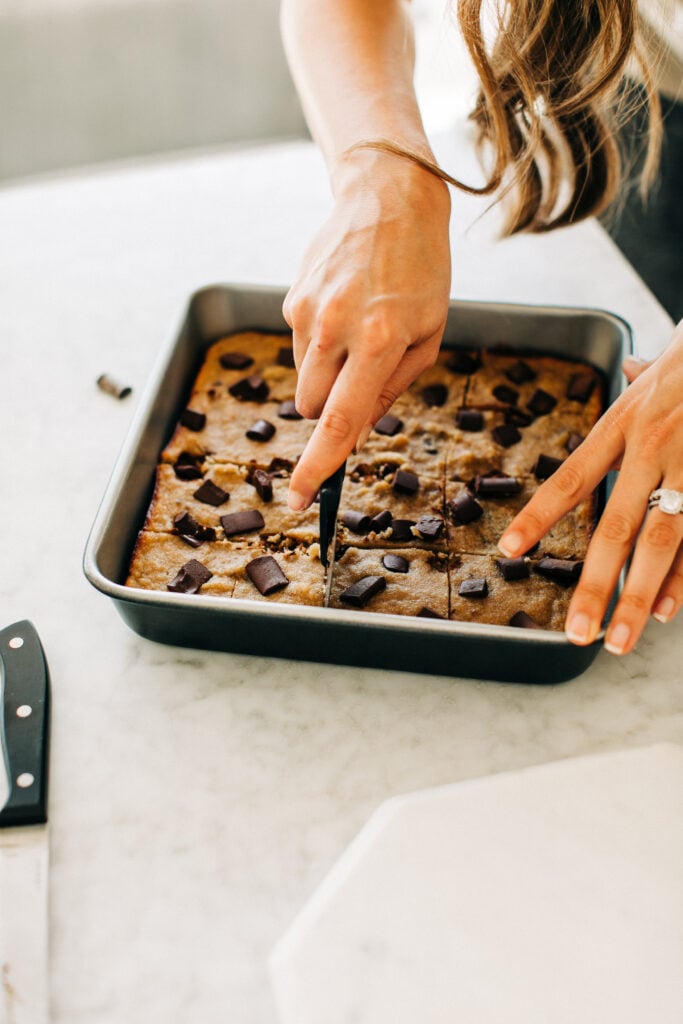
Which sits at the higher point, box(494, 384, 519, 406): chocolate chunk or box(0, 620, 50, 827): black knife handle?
box(494, 384, 519, 406): chocolate chunk

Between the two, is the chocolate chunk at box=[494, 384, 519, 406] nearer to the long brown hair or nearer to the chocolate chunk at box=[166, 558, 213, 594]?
the long brown hair

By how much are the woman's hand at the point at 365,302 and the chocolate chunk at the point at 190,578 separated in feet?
0.77

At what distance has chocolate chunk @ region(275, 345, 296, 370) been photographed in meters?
1.78

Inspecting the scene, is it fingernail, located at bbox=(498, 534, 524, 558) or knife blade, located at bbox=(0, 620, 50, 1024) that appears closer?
knife blade, located at bbox=(0, 620, 50, 1024)

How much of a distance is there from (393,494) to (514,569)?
0.89 ft

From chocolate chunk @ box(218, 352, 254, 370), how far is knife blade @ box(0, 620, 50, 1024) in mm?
668

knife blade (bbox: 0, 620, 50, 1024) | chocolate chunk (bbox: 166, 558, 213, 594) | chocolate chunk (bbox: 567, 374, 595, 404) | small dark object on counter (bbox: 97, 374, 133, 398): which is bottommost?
knife blade (bbox: 0, 620, 50, 1024)

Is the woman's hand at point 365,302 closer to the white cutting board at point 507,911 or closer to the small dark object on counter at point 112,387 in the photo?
the white cutting board at point 507,911

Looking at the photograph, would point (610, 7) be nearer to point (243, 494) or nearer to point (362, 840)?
point (243, 494)

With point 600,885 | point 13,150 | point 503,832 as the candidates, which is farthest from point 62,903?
point 13,150

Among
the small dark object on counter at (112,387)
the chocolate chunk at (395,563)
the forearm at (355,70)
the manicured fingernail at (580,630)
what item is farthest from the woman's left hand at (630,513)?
the small dark object on counter at (112,387)

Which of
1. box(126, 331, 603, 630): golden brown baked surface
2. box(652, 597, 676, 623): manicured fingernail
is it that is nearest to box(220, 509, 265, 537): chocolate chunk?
Answer: box(126, 331, 603, 630): golden brown baked surface

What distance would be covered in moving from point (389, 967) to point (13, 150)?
11.9 ft

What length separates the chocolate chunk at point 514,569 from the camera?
4.59ft
